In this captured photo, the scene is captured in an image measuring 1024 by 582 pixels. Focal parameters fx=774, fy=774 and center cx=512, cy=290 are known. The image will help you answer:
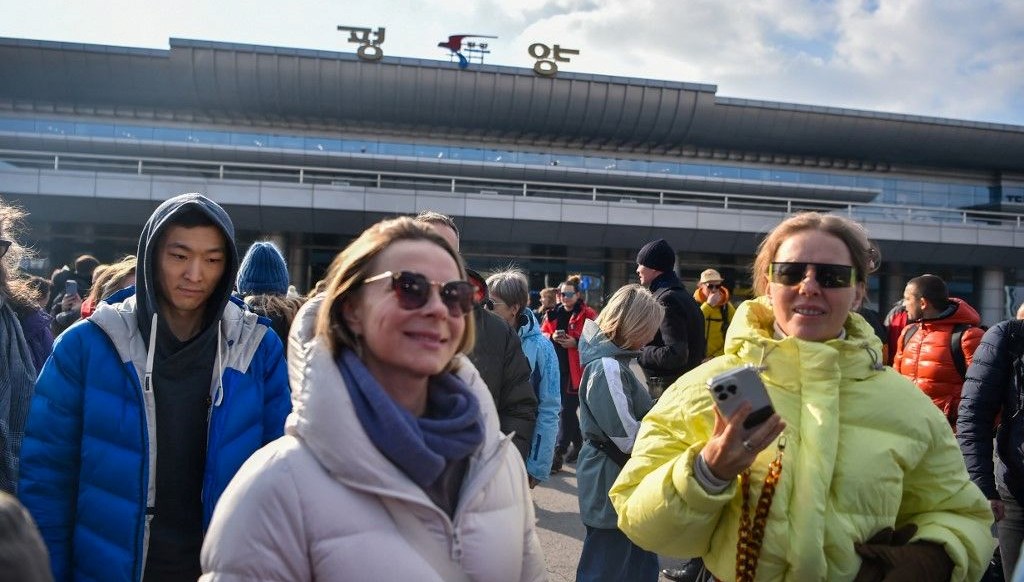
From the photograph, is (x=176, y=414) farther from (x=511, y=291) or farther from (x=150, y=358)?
(x=511, y=291)

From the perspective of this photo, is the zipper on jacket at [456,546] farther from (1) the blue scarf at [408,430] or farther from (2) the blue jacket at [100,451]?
(2) the blue jacket at [100,451]

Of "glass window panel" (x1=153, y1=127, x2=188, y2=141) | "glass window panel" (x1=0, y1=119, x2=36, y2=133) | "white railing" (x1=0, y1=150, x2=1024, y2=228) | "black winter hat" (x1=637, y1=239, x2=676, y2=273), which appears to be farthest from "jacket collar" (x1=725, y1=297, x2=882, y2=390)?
"glass window panel" (x1=0, y1=119, x2=36, y2=133)

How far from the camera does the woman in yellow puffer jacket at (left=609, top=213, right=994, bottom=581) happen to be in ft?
A: 7.49

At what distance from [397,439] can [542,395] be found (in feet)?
11.4

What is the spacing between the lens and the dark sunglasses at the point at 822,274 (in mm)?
2588

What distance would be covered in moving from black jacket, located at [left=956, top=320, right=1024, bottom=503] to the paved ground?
2.40 m

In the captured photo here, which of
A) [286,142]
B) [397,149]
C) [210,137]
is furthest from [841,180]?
[210,137]

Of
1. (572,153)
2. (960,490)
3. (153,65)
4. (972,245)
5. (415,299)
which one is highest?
(153,65)

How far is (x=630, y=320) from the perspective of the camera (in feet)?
14.1

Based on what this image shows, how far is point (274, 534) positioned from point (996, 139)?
3895cm

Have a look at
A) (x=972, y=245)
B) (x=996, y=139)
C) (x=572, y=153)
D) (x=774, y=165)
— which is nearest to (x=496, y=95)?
(x=572, y=153)

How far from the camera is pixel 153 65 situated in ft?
92.4

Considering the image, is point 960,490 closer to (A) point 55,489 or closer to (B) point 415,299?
(B) point 415,299

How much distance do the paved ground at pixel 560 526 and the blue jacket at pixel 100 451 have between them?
3303 mm
